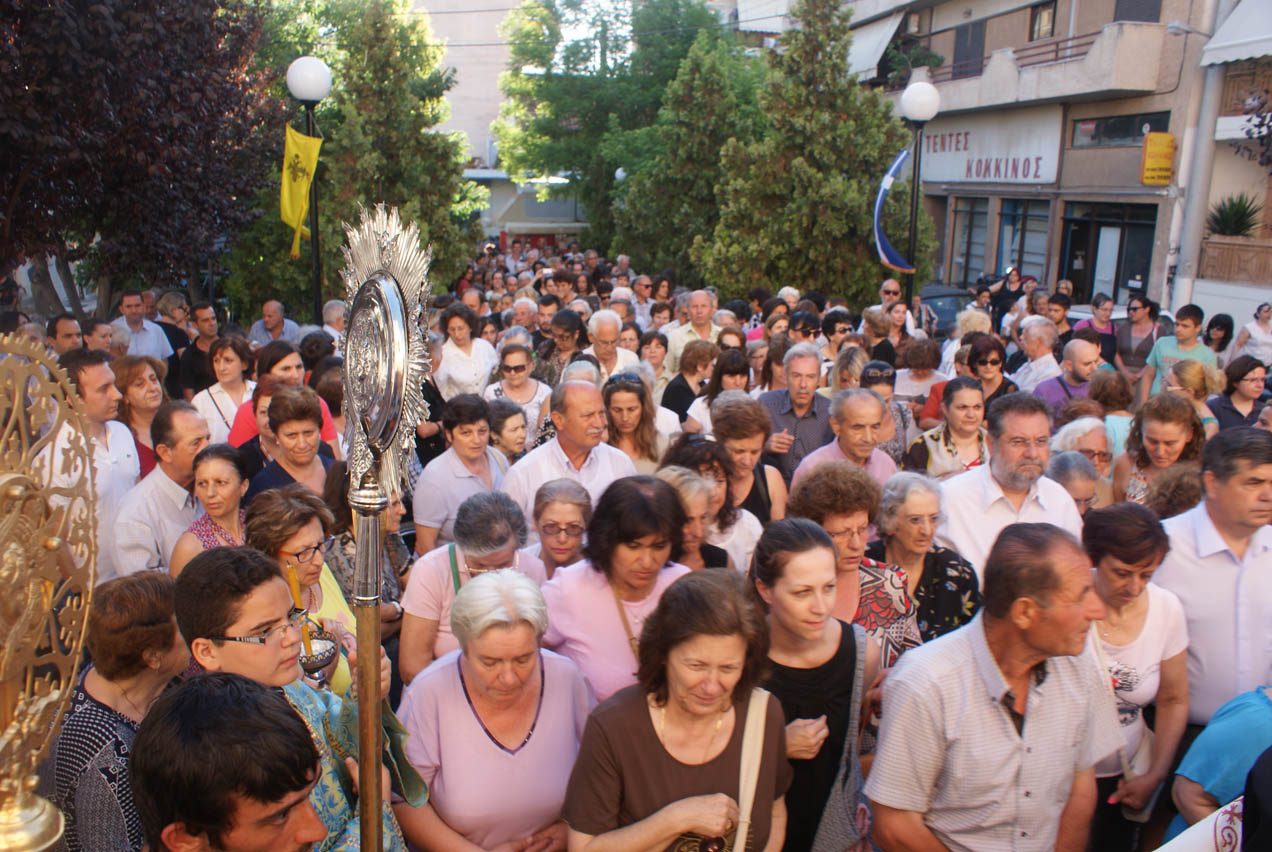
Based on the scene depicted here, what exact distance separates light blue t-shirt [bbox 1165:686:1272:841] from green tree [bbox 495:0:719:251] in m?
27.1

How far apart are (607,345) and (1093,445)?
395 cm

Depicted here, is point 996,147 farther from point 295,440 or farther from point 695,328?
point 295,440

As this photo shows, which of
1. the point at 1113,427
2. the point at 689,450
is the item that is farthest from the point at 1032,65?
the point at 689,450

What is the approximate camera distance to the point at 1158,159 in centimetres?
1970

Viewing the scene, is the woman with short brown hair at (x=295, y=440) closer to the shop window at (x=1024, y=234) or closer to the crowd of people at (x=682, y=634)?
the crowd of people at (x=682, y=634)

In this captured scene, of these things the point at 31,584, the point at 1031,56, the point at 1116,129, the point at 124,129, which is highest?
the point at 1031,56

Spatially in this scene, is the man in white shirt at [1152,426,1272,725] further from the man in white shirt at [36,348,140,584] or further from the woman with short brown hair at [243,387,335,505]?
the man in white shirt at [36,348,140,584]

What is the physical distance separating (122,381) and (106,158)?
4.79m

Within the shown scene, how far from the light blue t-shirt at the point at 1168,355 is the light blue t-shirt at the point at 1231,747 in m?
6.36

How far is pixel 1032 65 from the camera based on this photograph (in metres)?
23.6

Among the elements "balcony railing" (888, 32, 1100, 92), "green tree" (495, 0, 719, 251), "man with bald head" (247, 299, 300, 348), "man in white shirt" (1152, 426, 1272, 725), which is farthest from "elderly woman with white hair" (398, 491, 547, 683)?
"green tree" (495, 0, 719, 251)

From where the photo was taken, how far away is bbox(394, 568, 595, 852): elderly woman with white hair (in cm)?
320

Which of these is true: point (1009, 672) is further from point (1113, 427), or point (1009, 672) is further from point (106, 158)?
point (106, 158)

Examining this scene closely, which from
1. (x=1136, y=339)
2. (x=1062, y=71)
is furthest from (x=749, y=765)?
(x=1062, y=71)
